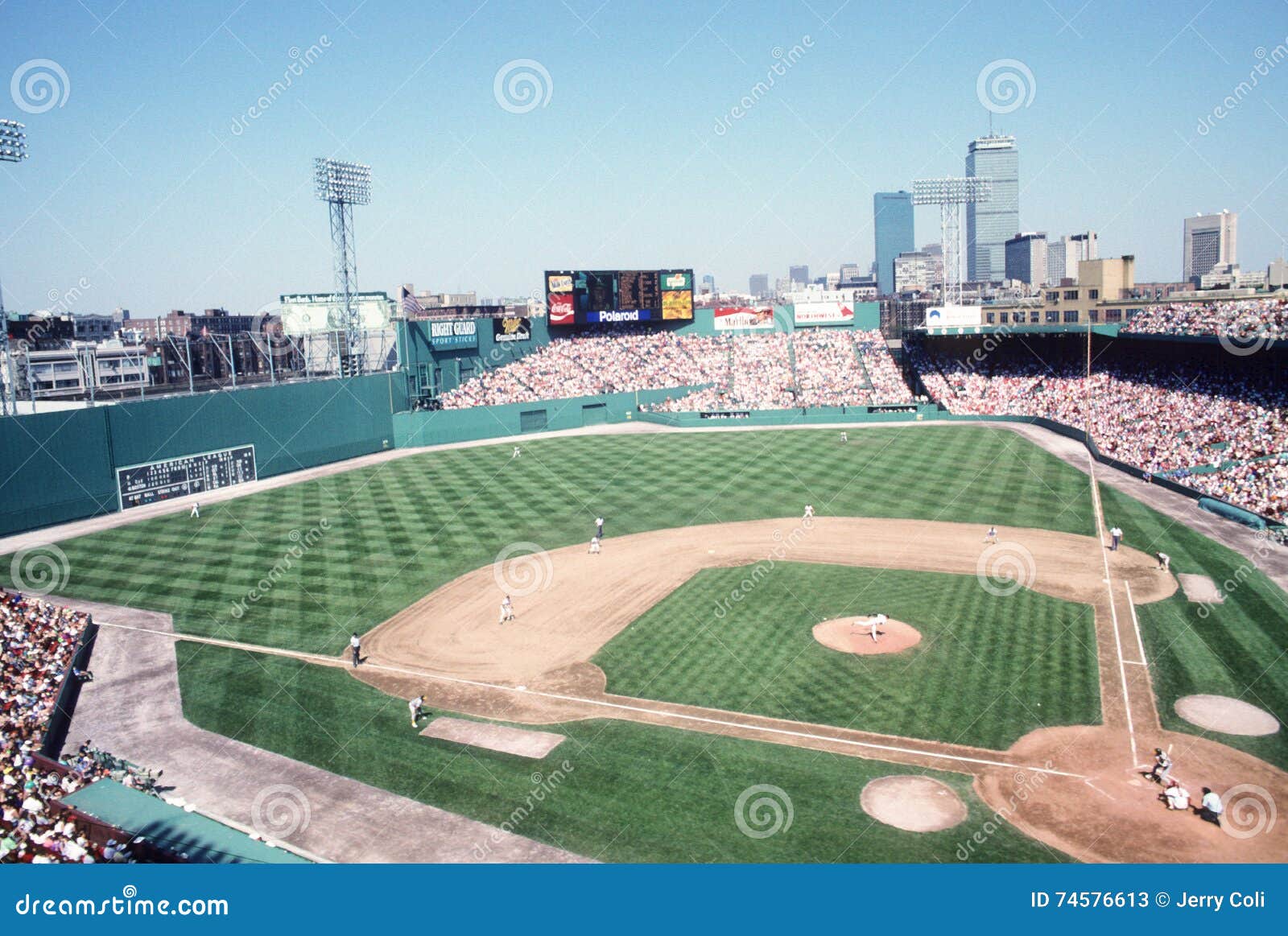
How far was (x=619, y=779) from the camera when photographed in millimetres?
17797

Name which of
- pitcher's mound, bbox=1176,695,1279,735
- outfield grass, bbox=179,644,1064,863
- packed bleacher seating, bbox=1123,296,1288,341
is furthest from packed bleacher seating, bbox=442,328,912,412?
pitcher's mound, bbox=1176,695,1279,735

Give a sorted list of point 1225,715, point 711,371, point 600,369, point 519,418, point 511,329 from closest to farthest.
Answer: point 1225,715
point 519,418
point 511,329
point 600,369
point 711,371

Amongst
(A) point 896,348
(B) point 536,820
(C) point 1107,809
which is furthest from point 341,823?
(A) point 896,348

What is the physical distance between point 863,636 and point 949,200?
62214 millimetres

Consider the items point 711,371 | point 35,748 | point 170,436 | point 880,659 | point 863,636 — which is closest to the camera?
point 35,748

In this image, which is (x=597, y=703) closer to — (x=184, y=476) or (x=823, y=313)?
(x=184, y=476)

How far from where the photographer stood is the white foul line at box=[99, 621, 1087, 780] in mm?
18062

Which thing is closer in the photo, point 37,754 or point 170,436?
point 37,754

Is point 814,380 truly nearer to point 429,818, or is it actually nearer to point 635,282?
point 635,282

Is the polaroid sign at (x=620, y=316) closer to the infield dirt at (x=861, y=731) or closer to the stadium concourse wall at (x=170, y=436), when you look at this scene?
the stadium concourse wall at (x=170, y=436)

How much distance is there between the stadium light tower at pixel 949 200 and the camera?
75750mm

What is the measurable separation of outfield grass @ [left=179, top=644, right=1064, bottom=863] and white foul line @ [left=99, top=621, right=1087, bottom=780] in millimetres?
699

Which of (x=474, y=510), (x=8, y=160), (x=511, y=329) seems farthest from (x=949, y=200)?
(x=8, y=160)

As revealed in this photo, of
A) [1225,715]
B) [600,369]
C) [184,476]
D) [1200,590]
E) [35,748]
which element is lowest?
[1225,715]
